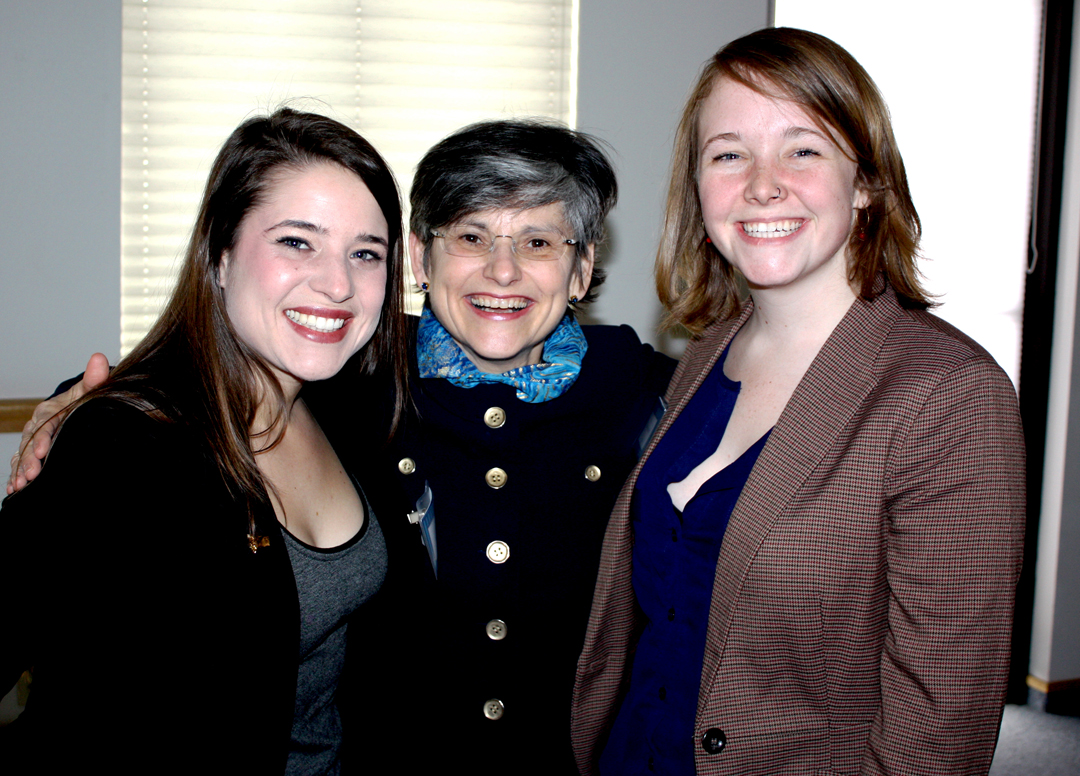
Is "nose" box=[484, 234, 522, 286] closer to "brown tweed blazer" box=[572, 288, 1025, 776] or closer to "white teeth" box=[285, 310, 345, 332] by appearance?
"white teeth" box=[285, 310, 345, 332]

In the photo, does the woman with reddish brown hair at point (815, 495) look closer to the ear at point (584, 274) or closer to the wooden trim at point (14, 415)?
the ear at point (584, 274)

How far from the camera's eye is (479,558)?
165cm

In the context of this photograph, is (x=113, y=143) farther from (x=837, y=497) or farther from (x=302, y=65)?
(x=837, y=497)

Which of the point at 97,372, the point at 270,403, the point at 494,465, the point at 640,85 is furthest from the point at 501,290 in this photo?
the point at 640,85

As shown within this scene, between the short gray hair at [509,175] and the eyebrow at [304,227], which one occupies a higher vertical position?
the short gray hair at [509,175]

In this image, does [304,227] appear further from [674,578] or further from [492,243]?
[674,578]

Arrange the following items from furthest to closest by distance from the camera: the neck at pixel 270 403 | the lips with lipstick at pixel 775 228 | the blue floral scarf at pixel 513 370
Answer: the blue floral scarf at pixel 513 370 → the neck at pixel 270 403 → the lips with lipstick at pixel 775 228

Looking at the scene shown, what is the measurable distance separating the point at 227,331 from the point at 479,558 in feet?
2.26

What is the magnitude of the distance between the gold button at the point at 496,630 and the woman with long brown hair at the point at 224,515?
26 cm

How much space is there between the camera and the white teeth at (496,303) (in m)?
1.69

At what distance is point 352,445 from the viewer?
1684mm

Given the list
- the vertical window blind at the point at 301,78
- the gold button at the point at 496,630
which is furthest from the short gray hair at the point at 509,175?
the vertical window blind at the point at 301,78

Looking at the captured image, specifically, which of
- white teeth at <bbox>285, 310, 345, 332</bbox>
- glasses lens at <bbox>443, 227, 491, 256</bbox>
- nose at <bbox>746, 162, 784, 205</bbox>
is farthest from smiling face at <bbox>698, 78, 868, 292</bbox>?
white teeth at <bbox>285, 310, 345, 332</bbox>

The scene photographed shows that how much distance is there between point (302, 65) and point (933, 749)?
2894 millimetres
